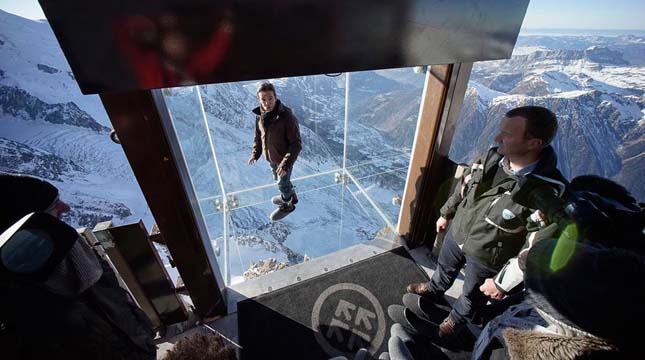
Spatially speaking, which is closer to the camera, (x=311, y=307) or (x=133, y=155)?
(x=133, y=155)

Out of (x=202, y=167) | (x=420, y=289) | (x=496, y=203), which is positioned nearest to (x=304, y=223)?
(x=202, y=167)

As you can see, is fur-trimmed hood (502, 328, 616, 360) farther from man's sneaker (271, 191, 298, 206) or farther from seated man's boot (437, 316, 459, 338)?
man's sneaker (271, 191, 298, 206)

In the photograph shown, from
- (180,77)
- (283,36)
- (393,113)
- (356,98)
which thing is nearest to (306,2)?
(283,36)

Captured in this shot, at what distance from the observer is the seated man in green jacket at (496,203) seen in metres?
1.42

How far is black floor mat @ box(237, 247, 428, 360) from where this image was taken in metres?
2.26

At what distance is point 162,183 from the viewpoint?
1513mm

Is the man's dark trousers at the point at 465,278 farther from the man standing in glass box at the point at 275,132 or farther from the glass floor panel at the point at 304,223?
the man standing in glass box at the point at 275,132

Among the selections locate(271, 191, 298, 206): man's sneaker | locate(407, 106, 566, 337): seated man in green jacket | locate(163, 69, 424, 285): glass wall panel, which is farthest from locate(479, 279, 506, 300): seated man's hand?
locate(271, 191, 298, 206): man's sneaker

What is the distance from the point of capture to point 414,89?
258 centimetres

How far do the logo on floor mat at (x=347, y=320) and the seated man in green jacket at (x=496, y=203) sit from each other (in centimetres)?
63

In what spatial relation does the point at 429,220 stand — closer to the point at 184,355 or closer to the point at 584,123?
the point at 584,123

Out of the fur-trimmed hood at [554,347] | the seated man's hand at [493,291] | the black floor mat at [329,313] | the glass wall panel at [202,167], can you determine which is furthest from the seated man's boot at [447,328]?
the glass wall panel at [202,167]

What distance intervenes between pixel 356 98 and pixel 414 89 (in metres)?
1.26

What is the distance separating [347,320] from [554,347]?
193 centimetres
